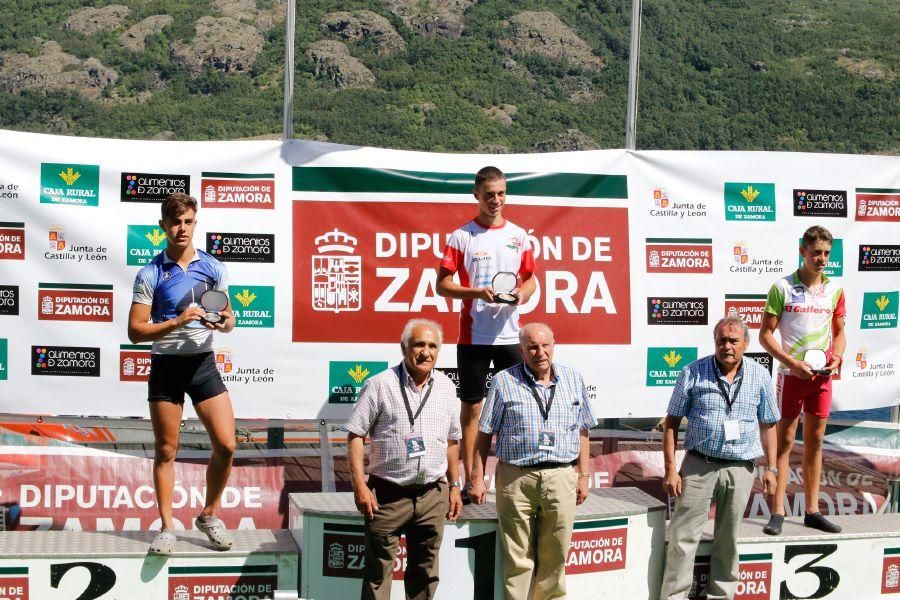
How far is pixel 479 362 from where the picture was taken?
187 inches

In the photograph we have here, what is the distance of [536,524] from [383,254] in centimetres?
193

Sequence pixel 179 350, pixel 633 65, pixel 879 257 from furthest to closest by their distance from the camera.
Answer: pixel 879 257 < pixel 633 65 < pixel 179 350

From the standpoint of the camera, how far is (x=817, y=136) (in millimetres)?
24219

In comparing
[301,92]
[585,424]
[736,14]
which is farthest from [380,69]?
[736,14]

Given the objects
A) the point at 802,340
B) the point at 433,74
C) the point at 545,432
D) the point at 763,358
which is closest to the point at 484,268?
the point at 545,432

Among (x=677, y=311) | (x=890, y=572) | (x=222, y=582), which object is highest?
(x=677, y=311)

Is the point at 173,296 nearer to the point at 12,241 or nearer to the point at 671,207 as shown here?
the point at 12,241

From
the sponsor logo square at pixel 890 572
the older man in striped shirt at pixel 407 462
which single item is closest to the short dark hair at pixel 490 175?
the older man in striped shirt at pixel 407 462

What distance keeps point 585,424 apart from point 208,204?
247 centimetres

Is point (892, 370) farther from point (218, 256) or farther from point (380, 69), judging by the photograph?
point (380, 69)

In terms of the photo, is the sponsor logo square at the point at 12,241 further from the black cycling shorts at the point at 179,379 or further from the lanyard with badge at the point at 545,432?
the lanyard with badge at the point at 545,432

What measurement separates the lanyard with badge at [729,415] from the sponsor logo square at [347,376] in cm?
191

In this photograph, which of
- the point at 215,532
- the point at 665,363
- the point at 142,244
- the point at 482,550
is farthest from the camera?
the point at 665,363

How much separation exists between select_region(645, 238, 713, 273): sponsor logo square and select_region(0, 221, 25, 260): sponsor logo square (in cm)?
356
